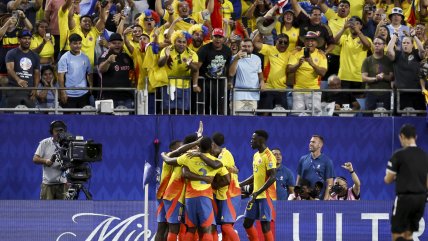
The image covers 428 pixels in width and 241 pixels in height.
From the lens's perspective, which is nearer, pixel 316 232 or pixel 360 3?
pixel 316 232

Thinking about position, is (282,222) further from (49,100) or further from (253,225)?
(49,100)

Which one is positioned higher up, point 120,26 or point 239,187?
point 120,26

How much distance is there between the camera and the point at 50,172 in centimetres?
2731

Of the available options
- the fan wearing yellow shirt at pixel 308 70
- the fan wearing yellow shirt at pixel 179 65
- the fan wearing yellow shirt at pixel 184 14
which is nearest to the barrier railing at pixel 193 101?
the fan wearing yellow shirt at pixel 179 65

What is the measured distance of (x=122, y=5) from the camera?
2998cm

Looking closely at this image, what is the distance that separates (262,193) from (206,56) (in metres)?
3.66

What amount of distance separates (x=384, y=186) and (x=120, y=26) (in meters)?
6.13

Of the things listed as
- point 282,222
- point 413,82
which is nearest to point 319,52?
point 413,82

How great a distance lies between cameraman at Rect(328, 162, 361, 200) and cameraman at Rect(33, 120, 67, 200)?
198 inches

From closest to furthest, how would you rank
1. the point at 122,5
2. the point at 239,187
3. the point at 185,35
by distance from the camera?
1. the point at 239,187
2. the point at 185,35
3. the point at 122,5

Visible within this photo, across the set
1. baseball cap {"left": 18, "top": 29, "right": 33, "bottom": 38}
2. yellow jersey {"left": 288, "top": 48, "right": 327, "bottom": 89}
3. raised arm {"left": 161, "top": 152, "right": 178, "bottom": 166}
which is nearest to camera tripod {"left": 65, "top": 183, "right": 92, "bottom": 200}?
raised arm {"left": 161, "top": 152, "right": 178, "bottom": 166}

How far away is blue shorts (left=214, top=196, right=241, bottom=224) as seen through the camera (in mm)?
25031

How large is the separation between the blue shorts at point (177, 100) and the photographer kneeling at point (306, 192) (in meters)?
2.71

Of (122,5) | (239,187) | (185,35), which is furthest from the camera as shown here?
(122,5)
